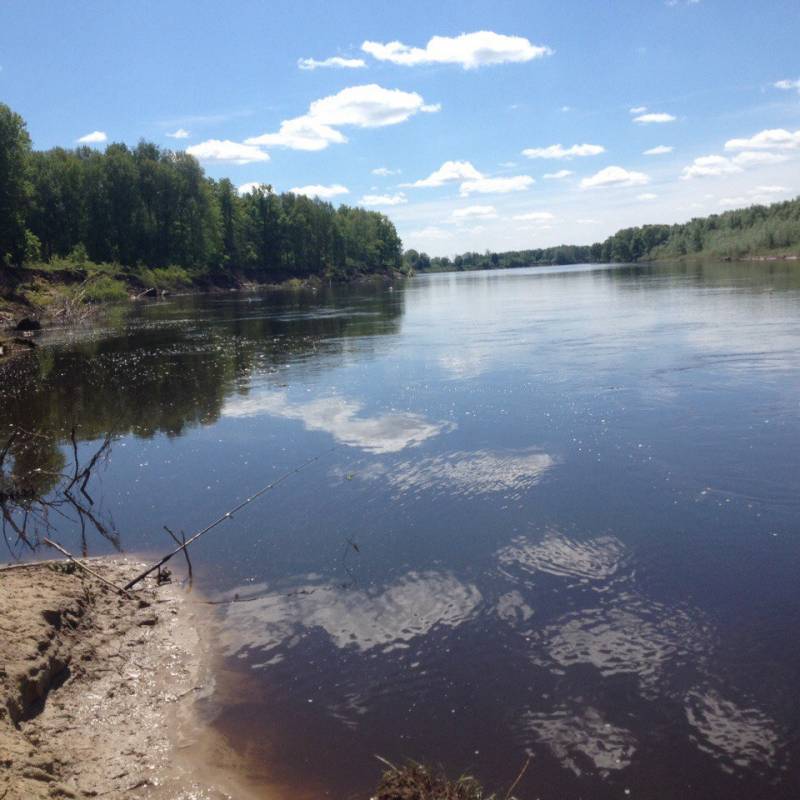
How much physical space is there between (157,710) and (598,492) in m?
9.38

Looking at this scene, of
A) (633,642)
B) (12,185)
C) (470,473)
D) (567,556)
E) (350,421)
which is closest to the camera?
(633,642)

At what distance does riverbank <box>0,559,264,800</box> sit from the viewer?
6320 millimetres

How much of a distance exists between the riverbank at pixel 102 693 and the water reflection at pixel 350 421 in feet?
28.0

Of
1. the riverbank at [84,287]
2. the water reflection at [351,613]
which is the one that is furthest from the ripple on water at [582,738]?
the riverbank at [84,287]

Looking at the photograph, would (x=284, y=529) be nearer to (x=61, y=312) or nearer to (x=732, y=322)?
(x=732, y=322)

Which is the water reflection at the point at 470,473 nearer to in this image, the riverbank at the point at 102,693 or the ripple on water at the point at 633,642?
the ripple on water at the point at 633,642

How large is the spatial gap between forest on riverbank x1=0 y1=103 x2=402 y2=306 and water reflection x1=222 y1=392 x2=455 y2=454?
197 feet

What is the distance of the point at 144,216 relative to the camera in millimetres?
109125

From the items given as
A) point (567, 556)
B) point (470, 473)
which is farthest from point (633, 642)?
point (470, 473)

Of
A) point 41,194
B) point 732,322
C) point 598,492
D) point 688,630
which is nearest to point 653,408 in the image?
point 598,492

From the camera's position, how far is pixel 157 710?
25.0ft

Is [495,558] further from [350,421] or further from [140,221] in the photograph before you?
[140,221]

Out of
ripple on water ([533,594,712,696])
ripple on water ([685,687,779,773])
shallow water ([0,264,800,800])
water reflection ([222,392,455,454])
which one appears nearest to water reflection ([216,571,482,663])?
shallow water ([0,264,800,800])

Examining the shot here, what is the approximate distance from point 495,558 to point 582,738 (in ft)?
13.7
